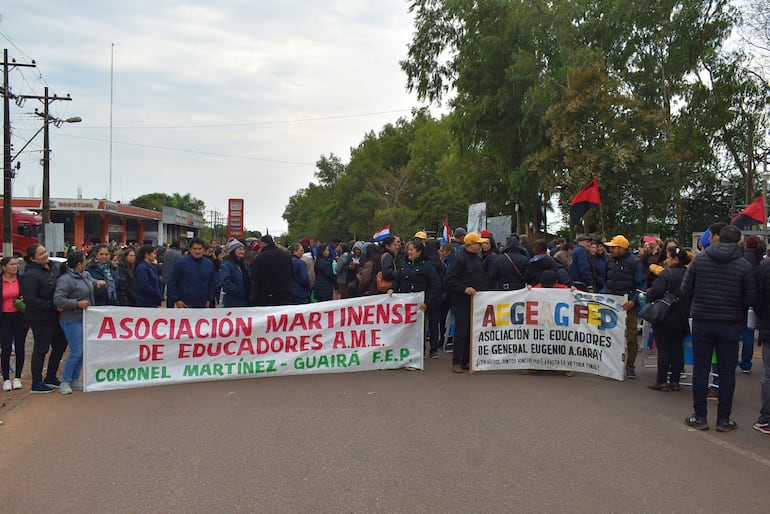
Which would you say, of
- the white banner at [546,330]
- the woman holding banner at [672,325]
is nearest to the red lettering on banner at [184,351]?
the white banner at [546,330]

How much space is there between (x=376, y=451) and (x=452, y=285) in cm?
403

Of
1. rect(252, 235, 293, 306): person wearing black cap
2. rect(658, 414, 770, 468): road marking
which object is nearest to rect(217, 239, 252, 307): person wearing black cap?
rect(252, 235, 293, 306): person wearing black cap

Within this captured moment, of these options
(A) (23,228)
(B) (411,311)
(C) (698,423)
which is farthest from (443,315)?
(A) (23,228)

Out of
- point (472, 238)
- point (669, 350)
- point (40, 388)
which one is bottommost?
point (40, 388)

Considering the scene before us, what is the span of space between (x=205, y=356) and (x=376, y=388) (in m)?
2.25

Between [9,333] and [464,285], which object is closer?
[9,333]

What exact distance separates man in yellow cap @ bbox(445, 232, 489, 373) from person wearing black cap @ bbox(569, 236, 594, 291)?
2369 mm

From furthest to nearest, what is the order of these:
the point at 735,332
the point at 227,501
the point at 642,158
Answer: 1. the point at 642,158
2. the point at 735,332
3. the point at 227,501

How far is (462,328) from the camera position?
920 centimetres

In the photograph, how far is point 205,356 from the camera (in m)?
8.53

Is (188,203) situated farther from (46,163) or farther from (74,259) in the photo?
(74,259)

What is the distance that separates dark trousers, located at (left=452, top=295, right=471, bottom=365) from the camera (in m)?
9.21

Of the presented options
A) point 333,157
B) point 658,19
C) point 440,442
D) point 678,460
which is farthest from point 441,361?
point 333,157

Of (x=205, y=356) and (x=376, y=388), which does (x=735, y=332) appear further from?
(x=205, y=356)
